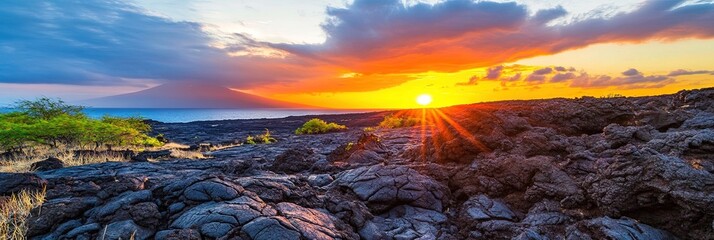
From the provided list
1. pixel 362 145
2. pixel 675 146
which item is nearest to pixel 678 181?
pixel 675 146

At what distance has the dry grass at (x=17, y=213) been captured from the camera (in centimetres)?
651

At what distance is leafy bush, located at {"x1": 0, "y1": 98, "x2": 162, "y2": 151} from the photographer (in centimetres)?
2200

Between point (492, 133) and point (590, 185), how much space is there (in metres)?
5.15

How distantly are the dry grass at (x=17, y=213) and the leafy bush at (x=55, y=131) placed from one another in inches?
745

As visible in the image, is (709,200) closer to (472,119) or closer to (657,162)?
(657,162)

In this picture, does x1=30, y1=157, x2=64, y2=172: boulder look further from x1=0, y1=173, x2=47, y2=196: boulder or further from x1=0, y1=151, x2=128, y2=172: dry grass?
x1=0, y1=173, x2=47, y2=196: boulder

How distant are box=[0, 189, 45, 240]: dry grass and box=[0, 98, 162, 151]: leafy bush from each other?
18.9 meters

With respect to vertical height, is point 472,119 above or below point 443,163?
above

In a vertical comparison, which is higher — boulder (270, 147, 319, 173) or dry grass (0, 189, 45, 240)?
dry grass (0, 189, 45, 240)

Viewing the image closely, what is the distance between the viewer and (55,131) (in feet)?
75.2

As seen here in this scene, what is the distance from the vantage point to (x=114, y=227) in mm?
6770

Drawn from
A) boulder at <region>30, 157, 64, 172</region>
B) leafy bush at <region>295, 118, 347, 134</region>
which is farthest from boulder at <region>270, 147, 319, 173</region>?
leafy bush at <region>295, 118, 347, 134</region>

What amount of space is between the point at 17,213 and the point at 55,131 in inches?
807

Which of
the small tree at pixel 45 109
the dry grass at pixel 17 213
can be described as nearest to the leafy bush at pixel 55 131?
the small tree at pixel 45 109
